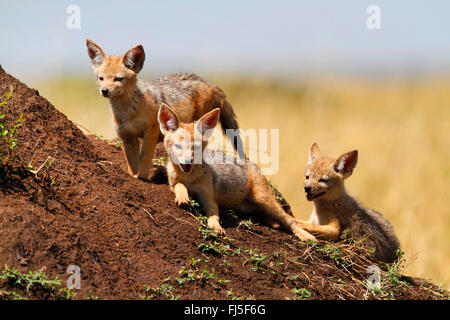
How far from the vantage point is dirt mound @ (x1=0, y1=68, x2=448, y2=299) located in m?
5.24

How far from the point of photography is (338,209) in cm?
816

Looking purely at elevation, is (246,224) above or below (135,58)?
below

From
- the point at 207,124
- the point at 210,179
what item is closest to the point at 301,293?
the point at 210,179

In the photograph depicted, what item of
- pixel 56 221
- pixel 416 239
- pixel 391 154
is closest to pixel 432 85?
pixel 391 154

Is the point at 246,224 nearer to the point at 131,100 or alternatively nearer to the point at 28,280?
the point at 131,100

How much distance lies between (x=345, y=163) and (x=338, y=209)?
2.10 ft

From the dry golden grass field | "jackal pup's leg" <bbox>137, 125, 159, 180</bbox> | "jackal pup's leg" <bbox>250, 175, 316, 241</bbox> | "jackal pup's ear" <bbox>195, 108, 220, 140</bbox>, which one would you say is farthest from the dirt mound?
the dry golden grass field

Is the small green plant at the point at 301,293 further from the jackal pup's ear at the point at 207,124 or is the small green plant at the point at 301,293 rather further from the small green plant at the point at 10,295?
the small green plant at the point at 10,295

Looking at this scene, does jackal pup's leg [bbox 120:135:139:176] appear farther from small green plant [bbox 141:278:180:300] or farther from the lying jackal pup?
small green plant [bbox 141:278:180:300]

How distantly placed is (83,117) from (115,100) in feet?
7.98

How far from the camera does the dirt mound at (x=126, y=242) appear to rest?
5238 millimetres

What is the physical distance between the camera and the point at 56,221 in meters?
5.46
